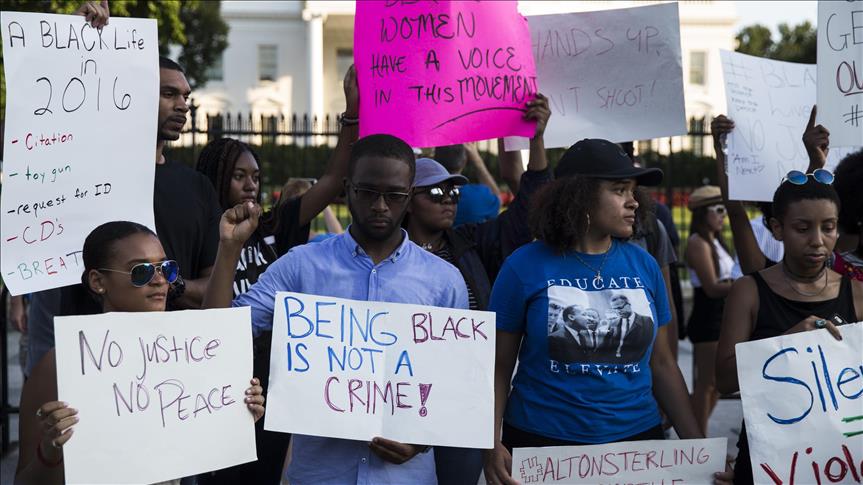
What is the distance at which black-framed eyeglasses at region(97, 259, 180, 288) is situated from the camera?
115 inches

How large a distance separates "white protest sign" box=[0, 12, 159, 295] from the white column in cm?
4347

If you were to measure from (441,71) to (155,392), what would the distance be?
2.10m

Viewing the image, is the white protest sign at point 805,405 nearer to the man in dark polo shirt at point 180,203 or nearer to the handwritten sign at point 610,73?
the handwritten sign at point 610,73

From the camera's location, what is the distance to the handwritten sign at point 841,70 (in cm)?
418

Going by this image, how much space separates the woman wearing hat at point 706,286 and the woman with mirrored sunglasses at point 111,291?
4.34 m

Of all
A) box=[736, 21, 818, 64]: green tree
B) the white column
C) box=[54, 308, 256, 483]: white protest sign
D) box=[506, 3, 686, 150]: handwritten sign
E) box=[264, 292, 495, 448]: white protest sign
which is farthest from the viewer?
the white column

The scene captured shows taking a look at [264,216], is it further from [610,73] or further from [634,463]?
[634,463]

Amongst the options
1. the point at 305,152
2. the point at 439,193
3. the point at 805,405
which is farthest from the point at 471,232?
the point at 305,152

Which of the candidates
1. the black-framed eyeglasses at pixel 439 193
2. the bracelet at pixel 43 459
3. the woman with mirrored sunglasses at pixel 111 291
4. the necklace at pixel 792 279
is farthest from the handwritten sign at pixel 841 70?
the bracelet at pixel 43 459

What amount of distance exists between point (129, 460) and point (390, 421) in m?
0.77

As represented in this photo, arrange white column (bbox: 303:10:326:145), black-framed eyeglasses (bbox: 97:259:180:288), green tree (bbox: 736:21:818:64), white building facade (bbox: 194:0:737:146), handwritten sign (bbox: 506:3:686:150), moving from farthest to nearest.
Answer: white building facade (bbox: 194:0:737:146), white column (bbox: 303:10:326:145), green tree (bbox: 736:21:818:64), handwritten sign (bbox: 506:3:686:150), black-framed eyeglasses (bbox: 97:259:180:288)

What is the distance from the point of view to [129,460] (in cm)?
273

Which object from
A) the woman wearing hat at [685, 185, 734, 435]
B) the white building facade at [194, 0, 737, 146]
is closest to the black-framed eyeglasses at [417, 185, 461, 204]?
the woman wearing hat at [685, 185, 734, 435]

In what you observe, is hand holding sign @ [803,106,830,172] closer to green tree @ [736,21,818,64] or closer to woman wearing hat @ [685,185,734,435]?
woman wearing hat @ [685,185,734,435]
